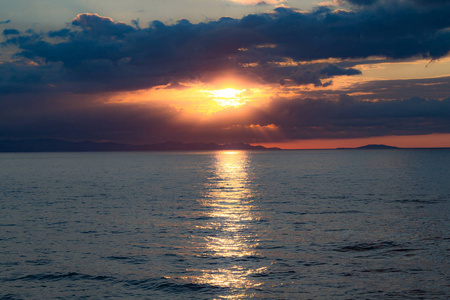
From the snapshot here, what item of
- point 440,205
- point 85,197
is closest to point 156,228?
point 85,197

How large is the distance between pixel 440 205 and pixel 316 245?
108 ft

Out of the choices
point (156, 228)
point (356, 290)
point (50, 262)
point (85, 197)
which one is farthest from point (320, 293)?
point (85, 197)

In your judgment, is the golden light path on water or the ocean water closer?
the ocean water

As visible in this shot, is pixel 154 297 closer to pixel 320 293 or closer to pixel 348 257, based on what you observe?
pixel 320 293

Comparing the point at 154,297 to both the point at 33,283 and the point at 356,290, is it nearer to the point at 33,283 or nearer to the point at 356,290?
the point at 33,283

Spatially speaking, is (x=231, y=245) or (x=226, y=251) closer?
(x=226, y=251)

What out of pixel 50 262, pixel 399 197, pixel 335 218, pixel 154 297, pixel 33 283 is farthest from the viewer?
pixel 399 197

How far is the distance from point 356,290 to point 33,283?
19.4 metres

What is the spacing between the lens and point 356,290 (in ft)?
76.3

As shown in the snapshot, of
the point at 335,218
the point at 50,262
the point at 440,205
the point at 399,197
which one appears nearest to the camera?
the point at 50,262

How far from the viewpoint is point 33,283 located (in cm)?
2514

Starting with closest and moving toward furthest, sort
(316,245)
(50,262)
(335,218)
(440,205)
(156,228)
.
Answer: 1. (50,262)
2. (316,245)
3. (156,228)
4. (335,218)
5. (440,205)

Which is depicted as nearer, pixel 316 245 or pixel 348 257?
pixel 348 257

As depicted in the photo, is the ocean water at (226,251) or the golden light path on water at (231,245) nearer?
the ocean water at (226,251)
